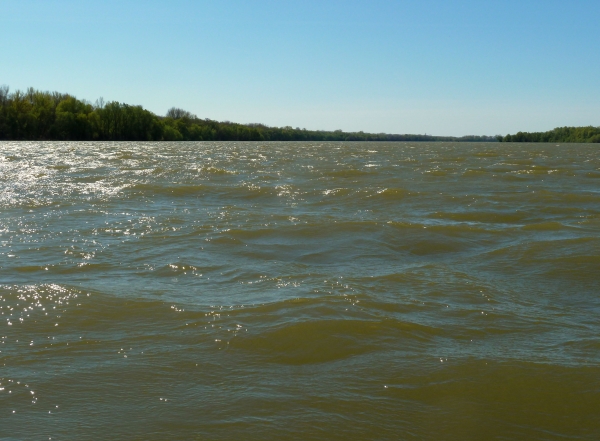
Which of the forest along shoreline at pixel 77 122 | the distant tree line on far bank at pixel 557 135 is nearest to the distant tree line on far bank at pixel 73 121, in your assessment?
the forest along shoreline at pixel 77 122

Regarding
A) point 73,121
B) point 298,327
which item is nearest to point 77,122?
point 73,121

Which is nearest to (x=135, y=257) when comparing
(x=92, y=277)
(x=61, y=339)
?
(x=92, y=277)

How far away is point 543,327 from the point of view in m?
4.62

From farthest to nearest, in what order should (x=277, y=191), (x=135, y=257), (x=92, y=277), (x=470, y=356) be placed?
(x=277, y=191) → (x=135, y=257) → (x=92, y=277) → (x=470, y=356)

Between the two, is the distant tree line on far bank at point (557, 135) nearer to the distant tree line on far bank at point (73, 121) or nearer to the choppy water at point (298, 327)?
the distant tree line on far bank at point (73, 121)

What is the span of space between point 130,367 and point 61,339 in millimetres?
830

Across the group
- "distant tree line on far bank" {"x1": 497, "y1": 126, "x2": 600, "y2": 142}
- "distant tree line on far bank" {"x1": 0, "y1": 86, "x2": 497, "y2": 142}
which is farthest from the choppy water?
"distant tree line on far bank" {"x1": 497, "y1": 126, "x2": 600, "y2": 142}

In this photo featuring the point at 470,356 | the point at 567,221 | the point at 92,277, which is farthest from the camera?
the point at 567,221

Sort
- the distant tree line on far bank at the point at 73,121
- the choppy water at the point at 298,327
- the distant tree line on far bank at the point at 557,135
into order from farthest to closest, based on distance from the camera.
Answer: the distant tree line on far bank at the point at 557,135
the distant tree line on far bank at the point at 73,121
the choppy water at the point at 298,327

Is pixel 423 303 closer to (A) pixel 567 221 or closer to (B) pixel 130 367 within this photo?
(B) pixel 130 367

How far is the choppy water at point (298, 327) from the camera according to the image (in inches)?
124

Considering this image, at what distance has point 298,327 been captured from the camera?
452cm

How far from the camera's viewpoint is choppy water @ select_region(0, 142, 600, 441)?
3146 millimetres

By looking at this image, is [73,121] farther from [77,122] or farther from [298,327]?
[298,327]
